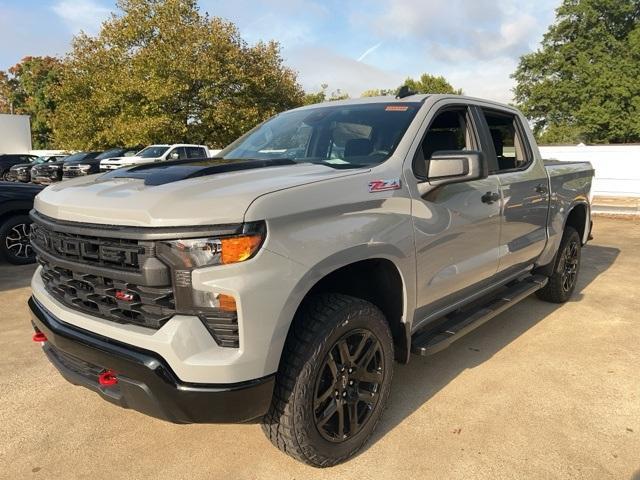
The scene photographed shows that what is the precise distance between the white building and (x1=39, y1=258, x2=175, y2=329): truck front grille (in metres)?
49.2

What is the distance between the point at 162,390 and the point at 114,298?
0.45 metres

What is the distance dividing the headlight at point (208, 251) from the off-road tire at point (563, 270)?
382 cm

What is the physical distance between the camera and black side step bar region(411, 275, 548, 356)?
2.97m

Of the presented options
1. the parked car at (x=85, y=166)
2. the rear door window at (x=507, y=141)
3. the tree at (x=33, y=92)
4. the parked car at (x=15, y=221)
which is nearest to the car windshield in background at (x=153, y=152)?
the parked car at (x=85, y=166)

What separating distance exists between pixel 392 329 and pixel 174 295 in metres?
1.33

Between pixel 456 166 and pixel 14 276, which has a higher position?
pixel 456 166

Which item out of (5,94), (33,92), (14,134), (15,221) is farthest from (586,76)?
(5,94)

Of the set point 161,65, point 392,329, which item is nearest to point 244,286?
point 392,329

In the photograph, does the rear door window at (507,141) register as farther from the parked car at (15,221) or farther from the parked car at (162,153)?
the parked car at (162,153)

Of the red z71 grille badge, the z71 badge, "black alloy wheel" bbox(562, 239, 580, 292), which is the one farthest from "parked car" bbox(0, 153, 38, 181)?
the z71 badge

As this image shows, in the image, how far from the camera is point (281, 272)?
2.07 meters

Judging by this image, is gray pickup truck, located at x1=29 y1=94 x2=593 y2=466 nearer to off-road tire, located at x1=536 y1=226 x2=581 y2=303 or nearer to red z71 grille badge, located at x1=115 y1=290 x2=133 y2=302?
red z71 grille badge, located at x1=115 y1=290 x2=133 y2=302

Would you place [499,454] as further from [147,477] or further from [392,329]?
[147,477]

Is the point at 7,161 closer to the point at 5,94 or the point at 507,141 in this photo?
the point at 507,141
